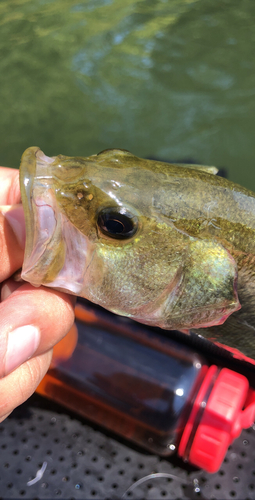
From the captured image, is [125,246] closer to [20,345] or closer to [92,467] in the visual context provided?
[20,345]

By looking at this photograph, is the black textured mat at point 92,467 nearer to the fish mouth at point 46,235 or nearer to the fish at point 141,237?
the fish at point 141,237

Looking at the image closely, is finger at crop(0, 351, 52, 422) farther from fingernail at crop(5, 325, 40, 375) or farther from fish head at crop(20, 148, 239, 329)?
fish head at crop(20, 148, 239, 329)

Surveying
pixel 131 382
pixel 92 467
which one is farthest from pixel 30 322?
pixel 92 467

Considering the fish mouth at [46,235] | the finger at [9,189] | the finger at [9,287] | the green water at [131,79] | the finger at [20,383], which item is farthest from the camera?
the green water at [131,79]

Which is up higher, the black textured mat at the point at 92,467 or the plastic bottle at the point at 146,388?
the plastic bottle at the point at 146,388

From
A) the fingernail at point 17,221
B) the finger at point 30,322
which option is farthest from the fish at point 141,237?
the fingernail at point 17,221

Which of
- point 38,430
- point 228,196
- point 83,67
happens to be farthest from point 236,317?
point 83,67
